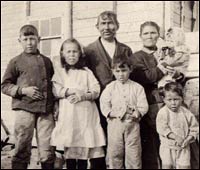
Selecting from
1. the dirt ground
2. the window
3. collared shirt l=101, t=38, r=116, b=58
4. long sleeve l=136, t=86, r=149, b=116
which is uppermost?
the window

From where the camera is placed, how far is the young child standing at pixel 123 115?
3.50m

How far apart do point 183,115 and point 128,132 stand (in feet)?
1.83

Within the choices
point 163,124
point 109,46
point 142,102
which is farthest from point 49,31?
point 163,124

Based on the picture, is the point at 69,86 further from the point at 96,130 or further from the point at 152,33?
the point at 152,33

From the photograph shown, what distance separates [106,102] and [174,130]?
69cm

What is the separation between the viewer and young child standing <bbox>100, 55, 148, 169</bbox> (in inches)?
138

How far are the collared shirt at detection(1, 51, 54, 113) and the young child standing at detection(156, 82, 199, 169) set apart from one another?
3.67 feet

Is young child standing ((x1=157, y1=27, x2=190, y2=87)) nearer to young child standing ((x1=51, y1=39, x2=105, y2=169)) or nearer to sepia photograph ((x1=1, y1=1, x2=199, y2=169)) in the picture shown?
sepia photograph ((x1=1, y1=1, x2=199, y2=169))

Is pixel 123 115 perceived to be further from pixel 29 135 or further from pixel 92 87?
pixel 29 135

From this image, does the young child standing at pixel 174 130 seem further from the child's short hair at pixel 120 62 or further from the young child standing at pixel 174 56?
the child's short hair at pixel 120 62

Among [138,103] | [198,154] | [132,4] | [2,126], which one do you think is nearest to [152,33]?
[138,103]

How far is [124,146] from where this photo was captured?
354 cm

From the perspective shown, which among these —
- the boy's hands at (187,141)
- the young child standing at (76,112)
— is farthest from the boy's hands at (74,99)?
the boy's hands at (187,141)

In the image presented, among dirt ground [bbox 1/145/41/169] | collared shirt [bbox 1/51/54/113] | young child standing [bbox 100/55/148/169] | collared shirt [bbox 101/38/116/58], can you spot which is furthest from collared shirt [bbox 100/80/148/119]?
dirt ground [bbox 1/145/41/169]
